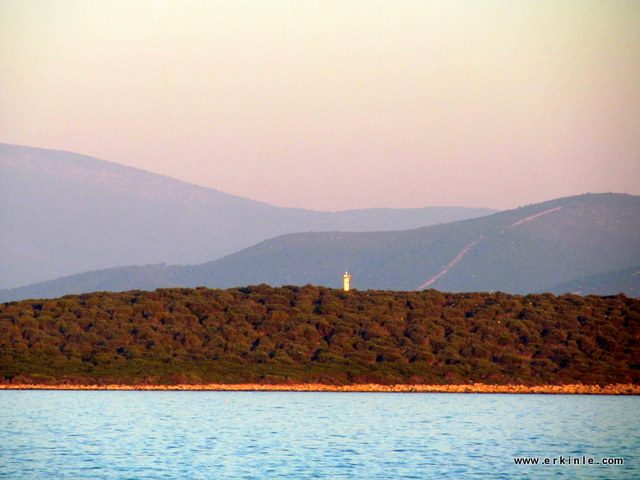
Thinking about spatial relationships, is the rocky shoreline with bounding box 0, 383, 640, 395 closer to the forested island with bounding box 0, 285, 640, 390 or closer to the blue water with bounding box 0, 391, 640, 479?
the forested island with bounding box 0, 285, 640, 390

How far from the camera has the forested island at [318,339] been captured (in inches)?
4656

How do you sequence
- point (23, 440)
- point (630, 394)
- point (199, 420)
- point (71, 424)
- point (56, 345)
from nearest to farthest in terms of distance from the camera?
1. point (23, 440)
2. point (71, 424)
3. point (199, 420)
4. point (630, 394)
5. point (56, 345)

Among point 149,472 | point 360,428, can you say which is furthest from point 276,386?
point 149,472

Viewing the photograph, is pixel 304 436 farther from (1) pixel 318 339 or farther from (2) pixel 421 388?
(1) pixel 318 339

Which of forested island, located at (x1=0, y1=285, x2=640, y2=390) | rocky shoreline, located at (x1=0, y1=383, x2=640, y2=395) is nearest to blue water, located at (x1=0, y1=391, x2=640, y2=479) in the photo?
rocky shoreline, located at (x1=0, y1=383, x2=640, y2=395)

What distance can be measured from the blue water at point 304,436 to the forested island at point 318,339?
11.9 metres

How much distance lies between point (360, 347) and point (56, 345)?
30.1 meters

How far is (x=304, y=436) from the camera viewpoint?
70875 millimetres

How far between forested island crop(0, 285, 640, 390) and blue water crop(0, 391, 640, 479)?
467 inches

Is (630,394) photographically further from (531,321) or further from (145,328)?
(145,328)

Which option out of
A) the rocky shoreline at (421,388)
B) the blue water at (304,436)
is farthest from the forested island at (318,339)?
the blue water at (304,436)

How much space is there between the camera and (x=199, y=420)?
262 feet

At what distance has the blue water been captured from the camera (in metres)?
55.9

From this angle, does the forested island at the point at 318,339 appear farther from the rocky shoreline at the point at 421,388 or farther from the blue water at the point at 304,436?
the blue water at the point at 304,436
